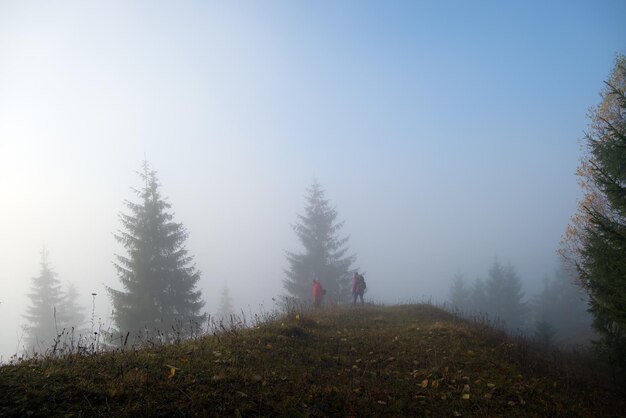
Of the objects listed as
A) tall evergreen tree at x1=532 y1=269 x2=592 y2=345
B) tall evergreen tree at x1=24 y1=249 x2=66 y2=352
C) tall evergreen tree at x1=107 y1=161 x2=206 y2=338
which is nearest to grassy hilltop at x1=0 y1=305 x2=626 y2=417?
tall evergreen tree at x1=107 y1=161 x2=206 y2=338

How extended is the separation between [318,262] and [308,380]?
27.3 m

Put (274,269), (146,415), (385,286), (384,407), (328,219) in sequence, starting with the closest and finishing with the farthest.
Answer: (146,415) < (384,407) < (328,219) < (385,286) < (274,269)

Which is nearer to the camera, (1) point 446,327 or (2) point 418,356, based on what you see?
(2) point 418,356

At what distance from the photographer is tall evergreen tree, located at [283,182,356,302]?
3350cm

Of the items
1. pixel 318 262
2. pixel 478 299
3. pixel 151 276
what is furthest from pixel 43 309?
pixel 478 299

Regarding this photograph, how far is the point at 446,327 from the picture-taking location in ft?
40.8

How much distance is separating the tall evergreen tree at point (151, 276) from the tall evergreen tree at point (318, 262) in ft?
39.4

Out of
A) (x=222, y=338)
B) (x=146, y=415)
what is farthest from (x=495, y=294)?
(x=146, y=415)

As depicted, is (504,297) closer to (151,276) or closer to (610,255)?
(610,255)

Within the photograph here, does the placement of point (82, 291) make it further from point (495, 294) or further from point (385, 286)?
point (495, 294)

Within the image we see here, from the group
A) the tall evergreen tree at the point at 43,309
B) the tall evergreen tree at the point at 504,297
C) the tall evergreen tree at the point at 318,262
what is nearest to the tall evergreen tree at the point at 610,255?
the tall evergreen tree at the point at 318,262

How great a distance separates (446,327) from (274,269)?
186625 mm

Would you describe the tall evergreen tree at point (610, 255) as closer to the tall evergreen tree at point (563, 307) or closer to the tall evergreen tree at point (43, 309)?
the tall evergreen tree at point (563, 307)

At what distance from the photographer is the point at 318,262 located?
34062 millimetres
